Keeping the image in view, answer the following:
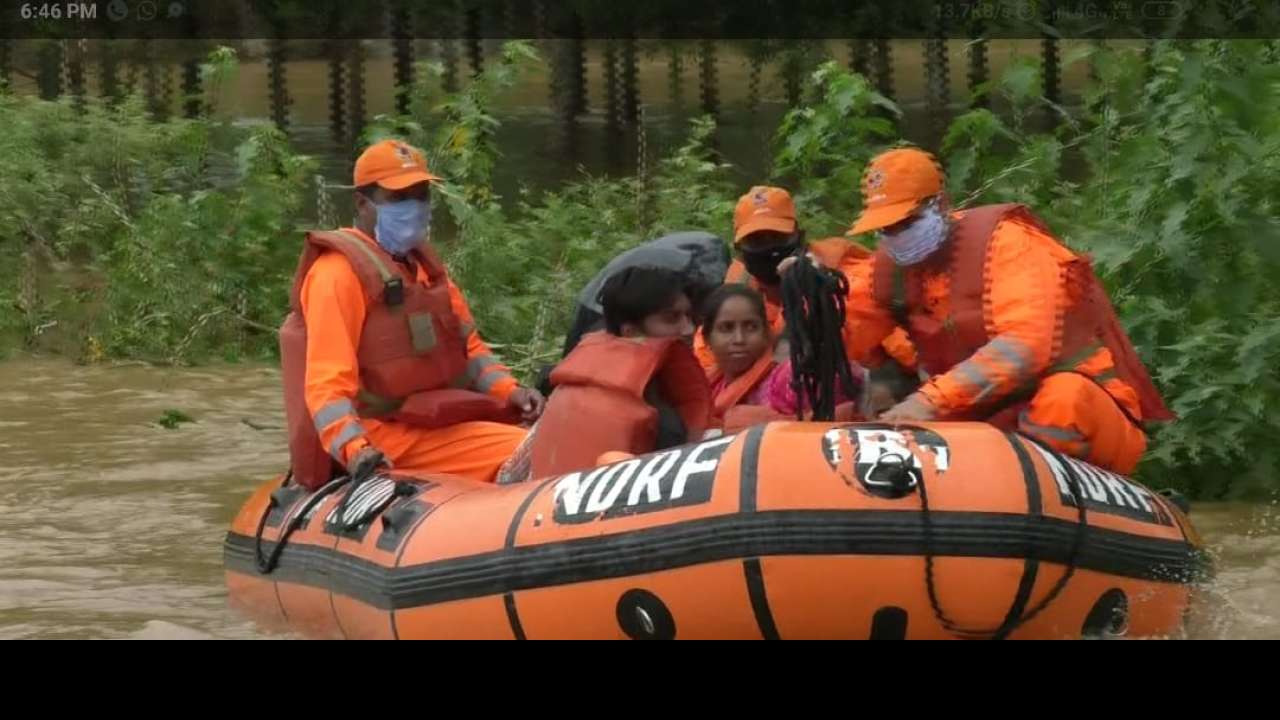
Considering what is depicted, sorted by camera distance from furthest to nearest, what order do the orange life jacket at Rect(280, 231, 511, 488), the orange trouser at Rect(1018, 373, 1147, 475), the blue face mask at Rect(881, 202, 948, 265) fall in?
1. the orange life jacket at Rect(280, 231, 511, 488)
2. the blue face mask at Rect(881, 202, 948, 265)
3. the orange trouser at Rect(1018, 373, 1147, 475)

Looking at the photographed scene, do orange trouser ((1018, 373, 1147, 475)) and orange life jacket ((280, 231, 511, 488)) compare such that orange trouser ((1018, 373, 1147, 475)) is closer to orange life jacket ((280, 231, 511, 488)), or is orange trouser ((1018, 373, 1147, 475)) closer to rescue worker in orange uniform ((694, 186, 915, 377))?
rescue worker in orange uniform ((694, 186, 915, 377))

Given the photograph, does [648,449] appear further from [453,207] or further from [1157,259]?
[453,207]

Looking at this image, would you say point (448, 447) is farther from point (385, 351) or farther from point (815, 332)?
point (815, 332)

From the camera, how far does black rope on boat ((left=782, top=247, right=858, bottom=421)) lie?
6.77m

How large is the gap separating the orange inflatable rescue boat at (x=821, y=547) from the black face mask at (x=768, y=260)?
1662mm

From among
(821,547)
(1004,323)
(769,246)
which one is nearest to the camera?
(821,547)

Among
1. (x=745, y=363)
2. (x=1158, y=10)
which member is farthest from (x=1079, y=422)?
(x=1158, y=10)

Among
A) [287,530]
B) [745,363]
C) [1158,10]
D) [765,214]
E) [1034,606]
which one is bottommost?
[287,530]

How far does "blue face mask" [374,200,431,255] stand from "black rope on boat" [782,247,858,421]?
1595mm

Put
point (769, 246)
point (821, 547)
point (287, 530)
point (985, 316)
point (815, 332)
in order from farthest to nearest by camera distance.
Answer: point (769, 246) < point (287, 530) < point (985, 316) < point (815, 332) < point (821, 547)

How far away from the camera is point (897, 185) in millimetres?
7270

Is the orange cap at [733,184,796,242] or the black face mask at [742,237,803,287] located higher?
the orange cap at [733,184,796,242]

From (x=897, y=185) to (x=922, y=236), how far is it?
192 millimetres

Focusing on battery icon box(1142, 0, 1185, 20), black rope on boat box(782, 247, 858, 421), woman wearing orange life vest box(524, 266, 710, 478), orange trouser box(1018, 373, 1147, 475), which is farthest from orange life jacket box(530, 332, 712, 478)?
battery icon box(1142, 0, 1185, 20)
